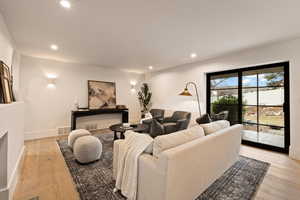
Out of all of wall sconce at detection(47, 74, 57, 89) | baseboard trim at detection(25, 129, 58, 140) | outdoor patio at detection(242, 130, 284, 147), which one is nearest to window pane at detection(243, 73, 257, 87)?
outdoor patio at detection(242, 130, 284, 147)

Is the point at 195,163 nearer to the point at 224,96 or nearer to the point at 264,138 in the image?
the point at 264,138

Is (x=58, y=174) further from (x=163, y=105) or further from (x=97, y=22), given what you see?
(x=163, y=105)

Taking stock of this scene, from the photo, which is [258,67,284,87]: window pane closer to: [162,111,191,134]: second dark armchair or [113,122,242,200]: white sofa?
[162,111,191,134]: second dark armchair

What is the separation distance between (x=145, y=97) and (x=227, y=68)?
11.7 ft

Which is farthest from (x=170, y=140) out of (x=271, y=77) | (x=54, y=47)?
(x=54, y=47)

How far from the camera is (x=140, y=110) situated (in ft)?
21.9

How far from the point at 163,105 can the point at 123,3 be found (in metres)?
4.44

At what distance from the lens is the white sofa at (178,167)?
1274mm

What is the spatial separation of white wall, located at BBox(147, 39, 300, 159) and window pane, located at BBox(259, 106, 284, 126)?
0.29 m

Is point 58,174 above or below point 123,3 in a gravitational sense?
below

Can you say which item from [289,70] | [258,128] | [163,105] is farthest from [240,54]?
[163,105]

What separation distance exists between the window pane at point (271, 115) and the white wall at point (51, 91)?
5.28m

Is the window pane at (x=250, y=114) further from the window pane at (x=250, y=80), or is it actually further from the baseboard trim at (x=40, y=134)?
the baseboard trim at (x=40, y=134)

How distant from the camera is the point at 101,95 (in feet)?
17.6
